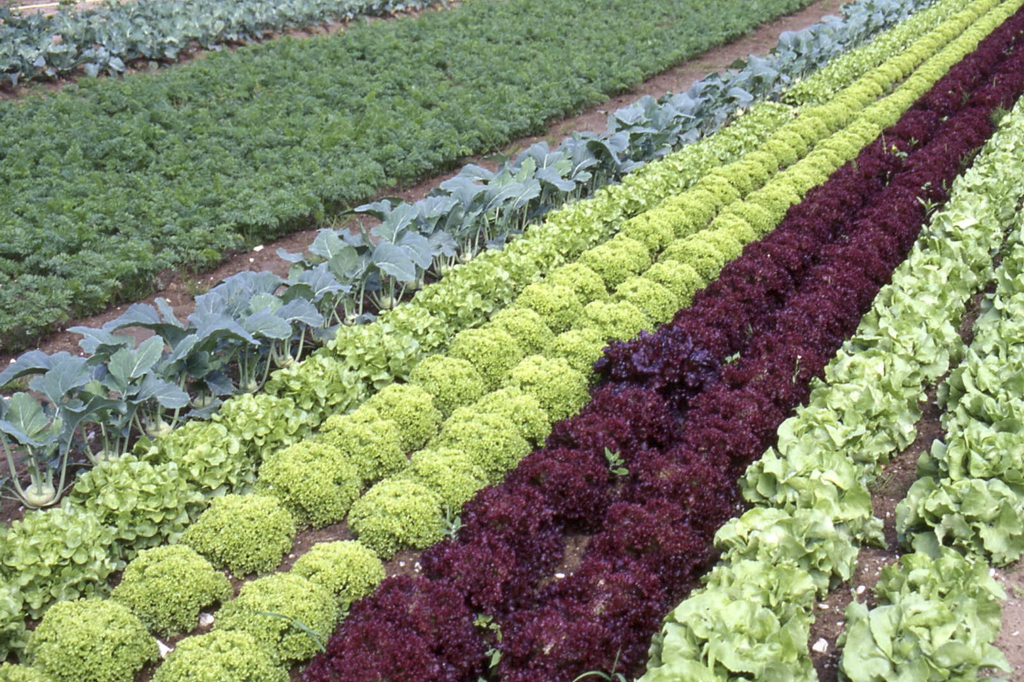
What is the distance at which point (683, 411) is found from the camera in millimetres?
6848

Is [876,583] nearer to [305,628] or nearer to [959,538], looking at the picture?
[959,538]

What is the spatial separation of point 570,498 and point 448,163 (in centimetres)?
780

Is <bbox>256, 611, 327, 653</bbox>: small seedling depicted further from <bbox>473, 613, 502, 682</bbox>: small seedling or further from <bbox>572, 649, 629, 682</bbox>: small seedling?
<bbox>572, 649, 629, 682</bbox>: small seedling

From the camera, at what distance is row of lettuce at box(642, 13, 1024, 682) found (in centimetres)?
417

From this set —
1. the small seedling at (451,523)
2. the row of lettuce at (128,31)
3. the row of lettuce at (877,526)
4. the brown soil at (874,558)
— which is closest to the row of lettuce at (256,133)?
the row of lettuce at (128,31)

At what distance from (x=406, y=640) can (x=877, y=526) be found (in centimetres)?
304

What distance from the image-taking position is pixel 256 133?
12391mm

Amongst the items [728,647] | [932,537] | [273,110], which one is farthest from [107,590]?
[273,110]

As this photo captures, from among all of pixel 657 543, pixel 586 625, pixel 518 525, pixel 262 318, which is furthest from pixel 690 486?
pixel 262 318

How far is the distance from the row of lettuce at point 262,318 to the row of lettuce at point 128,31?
8.92m

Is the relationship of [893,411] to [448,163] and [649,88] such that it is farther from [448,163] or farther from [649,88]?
[649,88]

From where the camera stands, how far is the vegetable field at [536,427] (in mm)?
4586

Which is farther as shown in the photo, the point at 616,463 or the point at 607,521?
the point at 616,463

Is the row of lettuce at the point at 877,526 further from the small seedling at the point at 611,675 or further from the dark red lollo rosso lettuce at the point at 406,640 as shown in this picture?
the dark red lollo rosso lettuce at the point at 406,640
